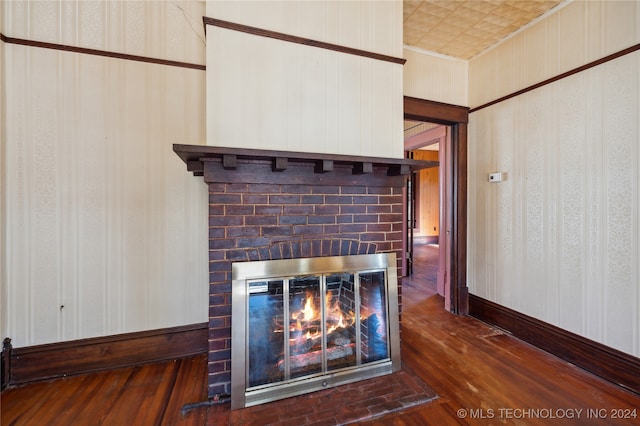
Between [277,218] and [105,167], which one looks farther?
[105,167]

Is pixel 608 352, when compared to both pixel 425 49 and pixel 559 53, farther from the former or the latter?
pixel 425 49

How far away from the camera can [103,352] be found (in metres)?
2.08

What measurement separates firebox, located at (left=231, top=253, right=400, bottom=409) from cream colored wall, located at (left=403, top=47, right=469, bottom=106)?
203cm

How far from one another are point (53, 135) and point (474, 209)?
4.02m

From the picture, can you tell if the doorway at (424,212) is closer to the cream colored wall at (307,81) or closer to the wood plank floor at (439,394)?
the cream colored wall at (307,81)

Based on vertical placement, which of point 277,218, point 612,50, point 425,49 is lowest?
point 277,218

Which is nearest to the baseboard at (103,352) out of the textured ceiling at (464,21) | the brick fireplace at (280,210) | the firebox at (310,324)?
the brick fireplace at (280,210)

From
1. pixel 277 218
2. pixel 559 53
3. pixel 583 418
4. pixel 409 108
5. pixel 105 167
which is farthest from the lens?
pixel 409 108

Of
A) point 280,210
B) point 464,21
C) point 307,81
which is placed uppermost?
point 464,21

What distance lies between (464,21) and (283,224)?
2.56 metres

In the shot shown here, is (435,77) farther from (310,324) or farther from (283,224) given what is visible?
(310,324)

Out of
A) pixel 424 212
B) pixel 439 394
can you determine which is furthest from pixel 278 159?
pixel 424 212

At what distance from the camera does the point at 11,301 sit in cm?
192

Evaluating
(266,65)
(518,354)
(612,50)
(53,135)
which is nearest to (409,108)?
(612,50)
